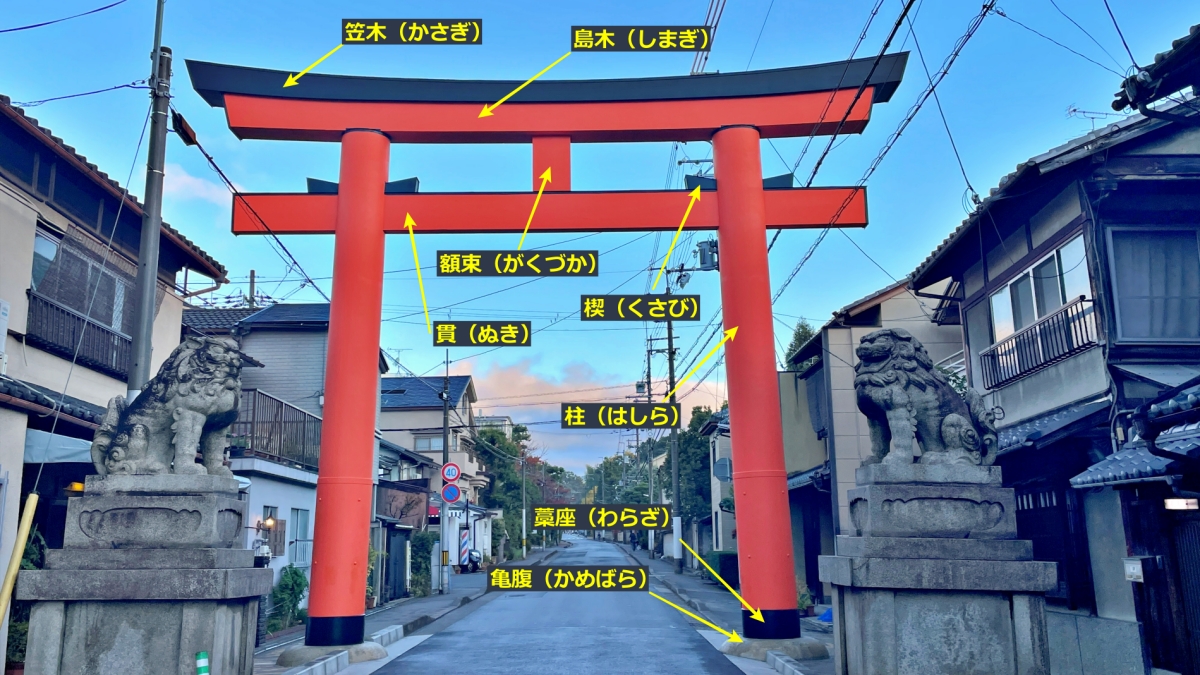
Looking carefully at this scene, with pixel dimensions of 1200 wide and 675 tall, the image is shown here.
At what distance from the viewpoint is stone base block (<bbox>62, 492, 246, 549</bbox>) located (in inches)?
A: 324

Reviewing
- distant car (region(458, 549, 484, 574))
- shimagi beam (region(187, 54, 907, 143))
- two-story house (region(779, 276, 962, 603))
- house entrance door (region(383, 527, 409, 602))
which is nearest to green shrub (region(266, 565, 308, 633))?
house entrance door (region(383, 527, 409, 602))

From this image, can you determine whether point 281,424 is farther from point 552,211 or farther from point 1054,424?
point 1054,424

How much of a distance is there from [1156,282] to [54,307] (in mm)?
16237

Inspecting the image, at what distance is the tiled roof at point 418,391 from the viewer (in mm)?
47312

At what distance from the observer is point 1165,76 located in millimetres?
9102

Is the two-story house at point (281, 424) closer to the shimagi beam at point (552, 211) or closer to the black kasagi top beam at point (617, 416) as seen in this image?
the shimagi beam at point (552, 211)

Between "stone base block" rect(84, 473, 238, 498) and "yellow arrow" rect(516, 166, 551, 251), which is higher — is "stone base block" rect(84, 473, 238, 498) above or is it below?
below

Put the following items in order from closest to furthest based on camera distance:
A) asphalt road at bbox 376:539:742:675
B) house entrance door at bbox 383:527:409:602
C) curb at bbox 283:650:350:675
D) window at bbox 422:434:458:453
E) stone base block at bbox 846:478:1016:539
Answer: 1. stone base block at bbox 846:478:1016:539
2. curb at bbox 283:650:350:675
3. asphalt road at bbox 376:539:742:675
4. house entrance door at bbox 383:527:409:602
5. window at bbox 422:434:458:453

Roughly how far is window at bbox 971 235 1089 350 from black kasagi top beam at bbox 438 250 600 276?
22.4 ft

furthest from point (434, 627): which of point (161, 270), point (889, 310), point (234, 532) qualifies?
point (889, 310)

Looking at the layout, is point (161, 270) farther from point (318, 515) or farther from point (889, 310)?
point (889, 310)

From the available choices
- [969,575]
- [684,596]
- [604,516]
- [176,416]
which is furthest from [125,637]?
[684,596]

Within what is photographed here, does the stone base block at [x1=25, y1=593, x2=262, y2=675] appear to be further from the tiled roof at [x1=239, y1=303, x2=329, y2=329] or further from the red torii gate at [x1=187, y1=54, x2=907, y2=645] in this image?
the tiled roof at [x1=239, y1=303, x2=329, y2=329]

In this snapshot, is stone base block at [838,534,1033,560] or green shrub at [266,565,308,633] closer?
stone base block at [838,534,1033,560]
